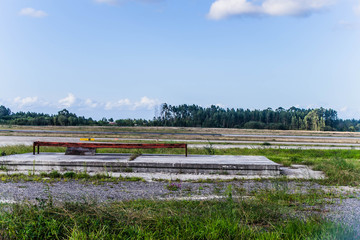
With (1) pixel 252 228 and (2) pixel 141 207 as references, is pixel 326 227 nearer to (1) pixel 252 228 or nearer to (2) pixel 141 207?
(1) pixel 252 228

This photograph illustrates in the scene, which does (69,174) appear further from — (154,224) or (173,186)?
(154,224)

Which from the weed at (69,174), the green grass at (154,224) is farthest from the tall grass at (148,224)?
the weed at (69,174)

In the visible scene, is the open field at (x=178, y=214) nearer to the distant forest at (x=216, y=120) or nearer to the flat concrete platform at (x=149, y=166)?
the flat concrete platform at (x=149, y=166)

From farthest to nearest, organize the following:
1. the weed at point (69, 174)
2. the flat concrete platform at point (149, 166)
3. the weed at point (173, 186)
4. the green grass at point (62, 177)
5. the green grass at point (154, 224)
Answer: the flat concrete platform at point (149, 166) < the weed at point (69, 174) < the green grass at point (62, 177) < the weed at point (173, 186) < the green grass at point (154, 224)

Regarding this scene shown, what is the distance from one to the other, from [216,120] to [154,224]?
248 feet

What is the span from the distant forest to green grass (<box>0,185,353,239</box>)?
67.9 m

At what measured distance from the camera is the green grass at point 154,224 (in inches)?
199

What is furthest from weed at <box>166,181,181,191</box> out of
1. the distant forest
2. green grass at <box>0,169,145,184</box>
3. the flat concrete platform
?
the distant forest

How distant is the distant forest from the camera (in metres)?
73.2

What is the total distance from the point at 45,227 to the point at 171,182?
521cm

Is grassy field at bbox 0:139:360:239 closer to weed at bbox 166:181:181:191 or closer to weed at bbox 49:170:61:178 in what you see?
weed at bbox 166:181:181:191

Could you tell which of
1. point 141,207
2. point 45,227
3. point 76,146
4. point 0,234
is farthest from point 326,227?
point 76,146

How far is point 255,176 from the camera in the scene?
449 inches

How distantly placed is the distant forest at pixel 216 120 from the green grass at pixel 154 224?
67.9m
